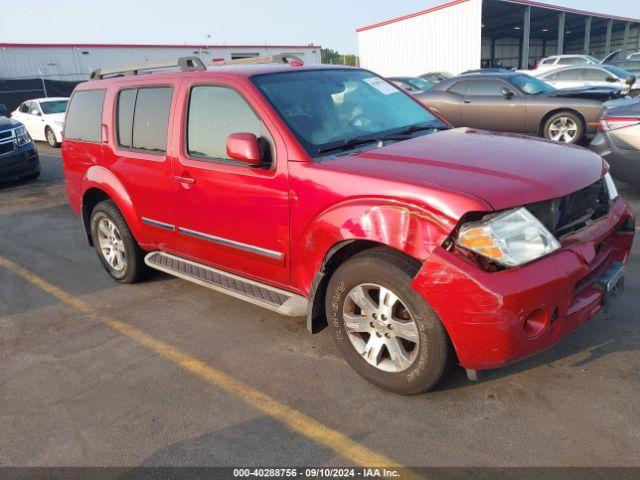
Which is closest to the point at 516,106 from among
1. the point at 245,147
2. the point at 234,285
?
the point at 234,285

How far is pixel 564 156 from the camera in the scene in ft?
10.1

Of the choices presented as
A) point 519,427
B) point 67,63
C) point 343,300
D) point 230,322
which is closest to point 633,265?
point 519,427

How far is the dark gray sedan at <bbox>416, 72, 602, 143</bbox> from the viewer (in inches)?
382

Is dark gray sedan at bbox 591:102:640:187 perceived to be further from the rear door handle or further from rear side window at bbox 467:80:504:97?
the rear door handle

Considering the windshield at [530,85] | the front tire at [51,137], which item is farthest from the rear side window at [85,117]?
the front tire at [51,137]

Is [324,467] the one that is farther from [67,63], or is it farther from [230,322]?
[67,63]

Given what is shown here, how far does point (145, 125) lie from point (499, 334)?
3.16 m

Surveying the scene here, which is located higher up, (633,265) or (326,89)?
(326,89)

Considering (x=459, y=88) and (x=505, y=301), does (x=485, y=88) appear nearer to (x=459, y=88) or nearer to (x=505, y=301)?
(x=459, y=88)

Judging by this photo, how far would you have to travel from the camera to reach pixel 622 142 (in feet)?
20.9

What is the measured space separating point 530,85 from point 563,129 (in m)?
1.42

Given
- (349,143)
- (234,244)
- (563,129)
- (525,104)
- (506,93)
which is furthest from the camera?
(506,93)

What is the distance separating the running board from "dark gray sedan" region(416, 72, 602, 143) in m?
7.90

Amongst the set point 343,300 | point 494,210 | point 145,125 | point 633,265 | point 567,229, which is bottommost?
point 633,265
